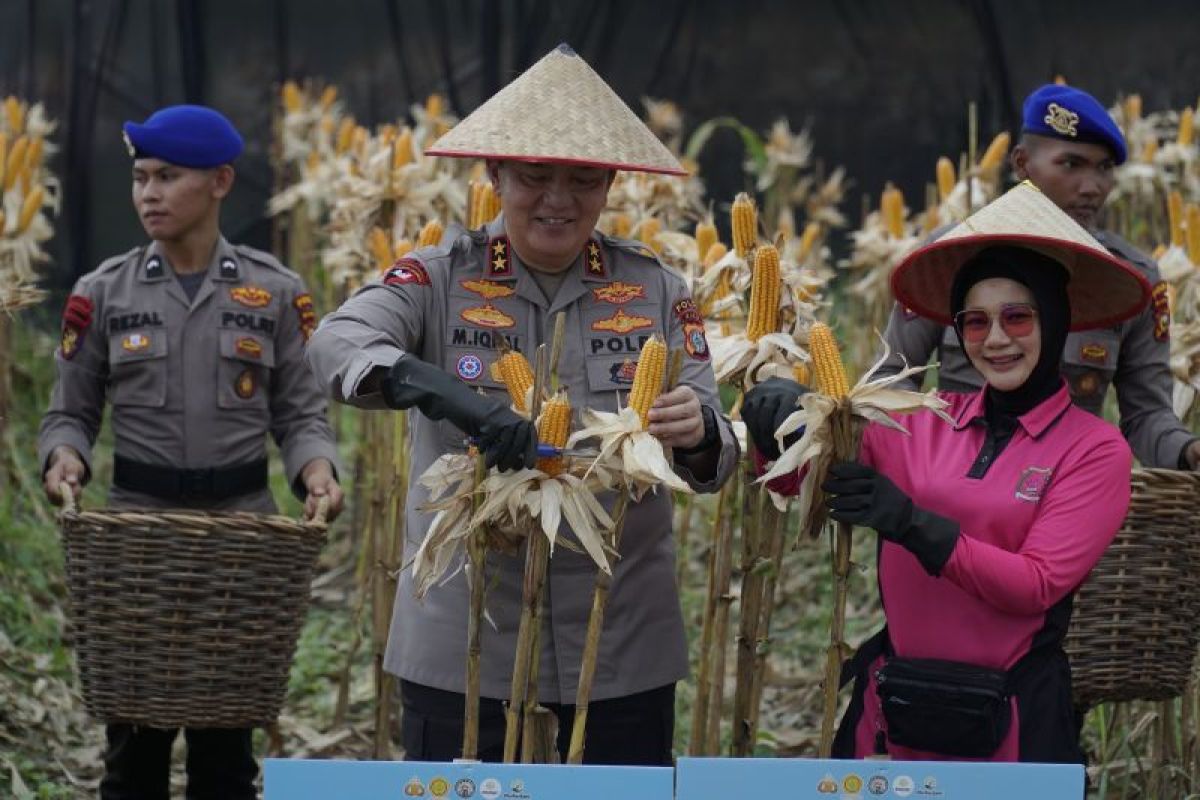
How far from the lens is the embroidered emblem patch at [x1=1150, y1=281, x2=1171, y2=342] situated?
387cm

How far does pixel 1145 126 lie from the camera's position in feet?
23.0

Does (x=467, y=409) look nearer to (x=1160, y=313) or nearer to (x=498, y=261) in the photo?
Result: (x=498, y=261)

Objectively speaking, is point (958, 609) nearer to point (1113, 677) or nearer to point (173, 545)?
point (1113, 677)

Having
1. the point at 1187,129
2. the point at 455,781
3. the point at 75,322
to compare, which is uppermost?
the point at 1187,129

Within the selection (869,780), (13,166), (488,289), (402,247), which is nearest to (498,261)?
(488,289)

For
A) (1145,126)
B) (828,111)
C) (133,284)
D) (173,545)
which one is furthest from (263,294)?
(828,111)

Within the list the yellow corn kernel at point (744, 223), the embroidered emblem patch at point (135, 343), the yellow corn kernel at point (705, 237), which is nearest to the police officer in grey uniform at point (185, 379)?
the embroidered emblem patch at point (135, 343)

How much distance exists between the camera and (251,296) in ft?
13.7

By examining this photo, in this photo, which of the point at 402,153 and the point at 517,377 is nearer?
the point at 517,377

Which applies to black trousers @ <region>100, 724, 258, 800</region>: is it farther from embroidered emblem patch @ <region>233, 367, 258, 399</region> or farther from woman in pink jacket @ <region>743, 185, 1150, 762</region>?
woman in pink jacket @ <region>743, 185, 1150, 762</region>

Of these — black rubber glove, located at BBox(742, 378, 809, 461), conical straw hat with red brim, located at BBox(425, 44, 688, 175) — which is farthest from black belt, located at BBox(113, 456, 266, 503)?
black rubber glove, located at BBox(742, 378, 809, 461)

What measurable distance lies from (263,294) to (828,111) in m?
5.51

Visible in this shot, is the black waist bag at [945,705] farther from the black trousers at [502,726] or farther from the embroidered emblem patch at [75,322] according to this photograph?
the embroidered emblem patch at [75,322]

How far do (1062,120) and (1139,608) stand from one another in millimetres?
1061
